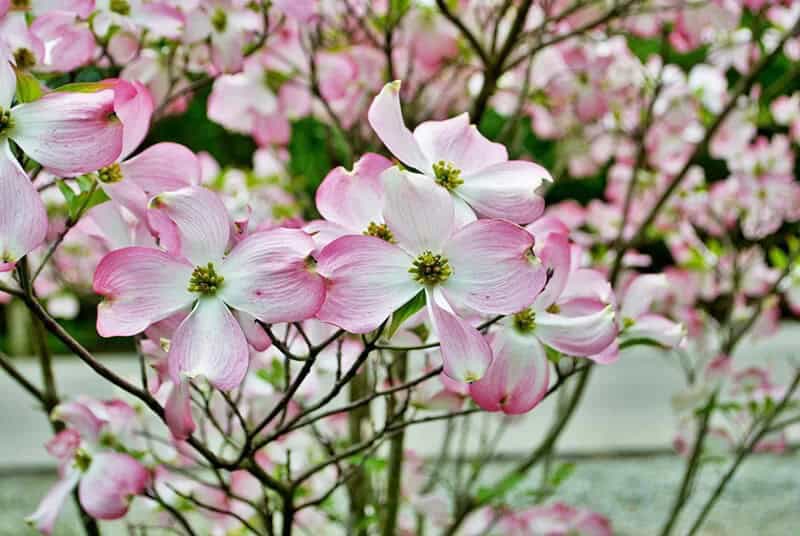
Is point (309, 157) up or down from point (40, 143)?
up

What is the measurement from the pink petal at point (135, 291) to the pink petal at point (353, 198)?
0.09 metres

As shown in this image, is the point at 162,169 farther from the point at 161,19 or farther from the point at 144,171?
the point at 161,19

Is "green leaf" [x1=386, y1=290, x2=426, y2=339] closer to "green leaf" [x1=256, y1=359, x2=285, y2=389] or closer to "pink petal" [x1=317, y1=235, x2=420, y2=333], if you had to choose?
"pink petal" [x1=317, y1=235, x2=420, y2=333]

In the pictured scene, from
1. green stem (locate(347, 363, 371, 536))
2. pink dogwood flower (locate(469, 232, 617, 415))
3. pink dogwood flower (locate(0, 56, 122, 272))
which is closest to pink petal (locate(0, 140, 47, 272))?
pink dogwood flower (locate(0, 56, 122, 272))

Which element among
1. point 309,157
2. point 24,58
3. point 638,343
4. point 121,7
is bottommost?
point 638,343

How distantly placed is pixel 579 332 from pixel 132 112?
0.28m

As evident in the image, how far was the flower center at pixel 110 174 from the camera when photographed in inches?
21.3

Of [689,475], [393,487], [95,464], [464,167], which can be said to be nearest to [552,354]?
[464,167]

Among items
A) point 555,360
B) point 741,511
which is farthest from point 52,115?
point 741,511

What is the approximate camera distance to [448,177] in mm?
518

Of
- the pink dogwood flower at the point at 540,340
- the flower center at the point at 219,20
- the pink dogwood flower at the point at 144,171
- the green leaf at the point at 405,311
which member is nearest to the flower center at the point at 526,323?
the pink dogwood flower at the point at 540,340

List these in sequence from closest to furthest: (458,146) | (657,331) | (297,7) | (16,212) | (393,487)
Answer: (16,212), (458,146), (657,331), (297,7), (393,487)

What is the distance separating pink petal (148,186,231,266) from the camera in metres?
0.49

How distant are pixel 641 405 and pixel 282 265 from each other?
342 cm
